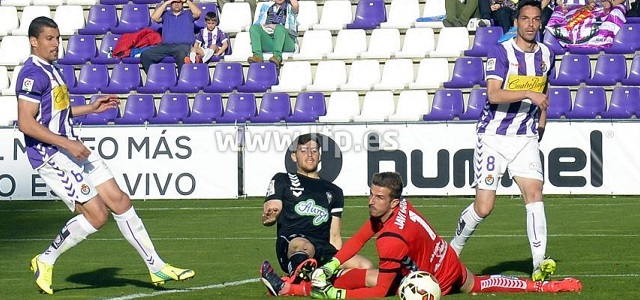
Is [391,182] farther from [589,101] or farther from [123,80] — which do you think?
[123,80]

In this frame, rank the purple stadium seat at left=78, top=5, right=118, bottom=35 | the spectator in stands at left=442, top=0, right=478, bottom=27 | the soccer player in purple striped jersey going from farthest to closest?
the purple stadium seat at left=78, top=5, right=118, bottom=35 < the spectator in stands at left=442, top=0, right=478, bottom=27 < the soccer player in purple striped jersey

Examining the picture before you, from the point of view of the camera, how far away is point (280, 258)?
33.4 ft

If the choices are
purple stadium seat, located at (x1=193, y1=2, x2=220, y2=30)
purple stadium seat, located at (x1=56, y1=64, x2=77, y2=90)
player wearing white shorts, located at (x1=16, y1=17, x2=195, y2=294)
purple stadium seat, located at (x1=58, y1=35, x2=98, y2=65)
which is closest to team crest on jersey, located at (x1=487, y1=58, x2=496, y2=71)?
player wearing white shorts, located at (x1=16, y1=17, x2=195, y2=294)

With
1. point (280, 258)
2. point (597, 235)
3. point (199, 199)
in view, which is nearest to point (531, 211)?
point (280, 258)

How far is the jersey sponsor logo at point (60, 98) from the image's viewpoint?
32.2ft

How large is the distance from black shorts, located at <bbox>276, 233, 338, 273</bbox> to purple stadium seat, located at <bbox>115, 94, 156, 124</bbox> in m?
13.3

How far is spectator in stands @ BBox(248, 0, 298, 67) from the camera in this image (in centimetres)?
2370

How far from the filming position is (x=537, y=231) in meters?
10.2

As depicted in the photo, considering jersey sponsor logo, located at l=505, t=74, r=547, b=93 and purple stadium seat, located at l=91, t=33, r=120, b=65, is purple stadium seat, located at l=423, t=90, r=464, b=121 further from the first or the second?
jersey sponsor logo, located at l=505, t=74, r=547, b=93

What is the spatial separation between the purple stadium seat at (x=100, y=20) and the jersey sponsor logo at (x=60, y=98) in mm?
16123

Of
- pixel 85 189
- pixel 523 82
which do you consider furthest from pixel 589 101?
pixel 85 189

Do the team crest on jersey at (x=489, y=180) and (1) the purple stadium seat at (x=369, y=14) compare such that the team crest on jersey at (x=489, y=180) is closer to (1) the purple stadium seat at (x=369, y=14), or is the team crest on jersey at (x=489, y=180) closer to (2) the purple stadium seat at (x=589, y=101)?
(2) the purple stadium seat at (x=589, y=101)

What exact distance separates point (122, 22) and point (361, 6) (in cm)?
501

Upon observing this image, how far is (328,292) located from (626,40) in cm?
1512
